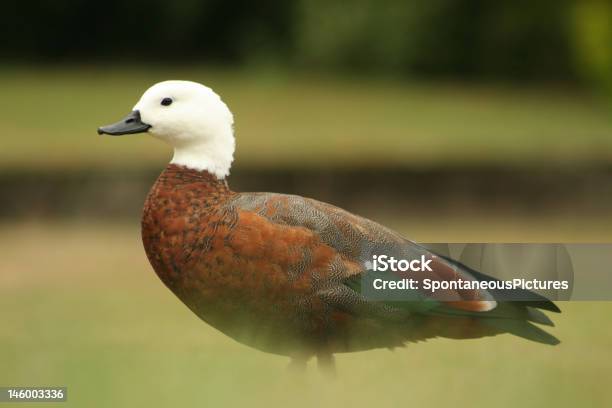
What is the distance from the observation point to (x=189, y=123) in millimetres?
3078

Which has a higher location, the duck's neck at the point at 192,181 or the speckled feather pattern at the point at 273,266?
the duck's neck at the point at 192,181

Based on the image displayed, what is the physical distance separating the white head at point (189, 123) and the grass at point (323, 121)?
4.70 metres

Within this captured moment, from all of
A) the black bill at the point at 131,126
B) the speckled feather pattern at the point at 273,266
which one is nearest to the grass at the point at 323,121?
the black bill at the point at 131,126

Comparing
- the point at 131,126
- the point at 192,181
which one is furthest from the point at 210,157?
the point at 131,126

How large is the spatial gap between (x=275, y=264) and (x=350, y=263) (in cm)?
20

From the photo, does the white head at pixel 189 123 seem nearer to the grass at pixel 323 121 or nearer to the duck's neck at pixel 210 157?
the duck's neck at pixel 210 157

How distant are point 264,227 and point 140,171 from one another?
4823 mm

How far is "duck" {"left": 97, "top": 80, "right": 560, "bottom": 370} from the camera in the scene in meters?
2.95

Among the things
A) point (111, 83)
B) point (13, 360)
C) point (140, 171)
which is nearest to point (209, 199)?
point (13, 360)

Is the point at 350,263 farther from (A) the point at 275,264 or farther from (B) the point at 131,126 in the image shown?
Result: (B) the point at 131,126

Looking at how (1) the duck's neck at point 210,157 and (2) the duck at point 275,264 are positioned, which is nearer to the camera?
(2) the duck at point 275,264

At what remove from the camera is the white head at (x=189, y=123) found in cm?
308

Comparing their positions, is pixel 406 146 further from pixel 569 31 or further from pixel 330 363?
pixel 330 363

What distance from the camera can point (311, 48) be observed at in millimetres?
14359
